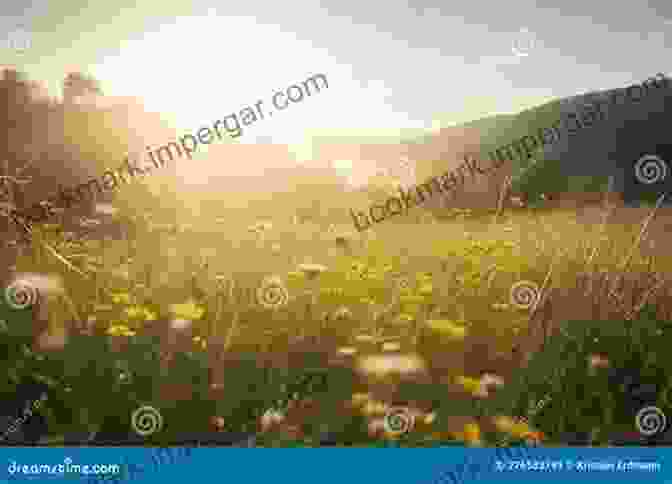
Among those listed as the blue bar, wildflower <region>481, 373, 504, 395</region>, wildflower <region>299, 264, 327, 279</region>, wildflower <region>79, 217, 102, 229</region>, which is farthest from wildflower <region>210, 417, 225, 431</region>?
wildflower <region>79, 217, 102, 229</region>

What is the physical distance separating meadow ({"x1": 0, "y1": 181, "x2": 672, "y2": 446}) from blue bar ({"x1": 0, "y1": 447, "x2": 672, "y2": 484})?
0.08 m

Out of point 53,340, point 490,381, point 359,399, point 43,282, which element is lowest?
point 490,381

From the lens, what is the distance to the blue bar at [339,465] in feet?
6.88

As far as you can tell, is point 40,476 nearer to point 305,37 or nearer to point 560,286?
point 305,37

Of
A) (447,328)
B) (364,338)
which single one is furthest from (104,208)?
(447,328)

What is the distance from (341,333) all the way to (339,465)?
51 centimetres

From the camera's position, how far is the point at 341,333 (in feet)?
7.21

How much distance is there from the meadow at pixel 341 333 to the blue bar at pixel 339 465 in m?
0.08

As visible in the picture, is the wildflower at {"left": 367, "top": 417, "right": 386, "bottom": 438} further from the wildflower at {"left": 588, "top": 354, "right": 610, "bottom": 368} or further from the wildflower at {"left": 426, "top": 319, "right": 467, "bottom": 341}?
the wildflower at {"left": 588, "top": 354, "right": 610, "bottom": 368}

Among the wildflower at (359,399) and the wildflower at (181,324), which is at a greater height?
the wildflower at (181,324)

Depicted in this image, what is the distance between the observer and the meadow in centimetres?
206

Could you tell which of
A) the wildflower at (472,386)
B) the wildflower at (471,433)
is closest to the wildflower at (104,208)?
the wildflower at (472,386)

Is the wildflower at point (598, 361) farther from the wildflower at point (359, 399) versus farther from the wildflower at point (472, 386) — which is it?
the wildflower at point (359, 399)

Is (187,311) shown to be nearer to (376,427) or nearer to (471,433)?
(376,427)
